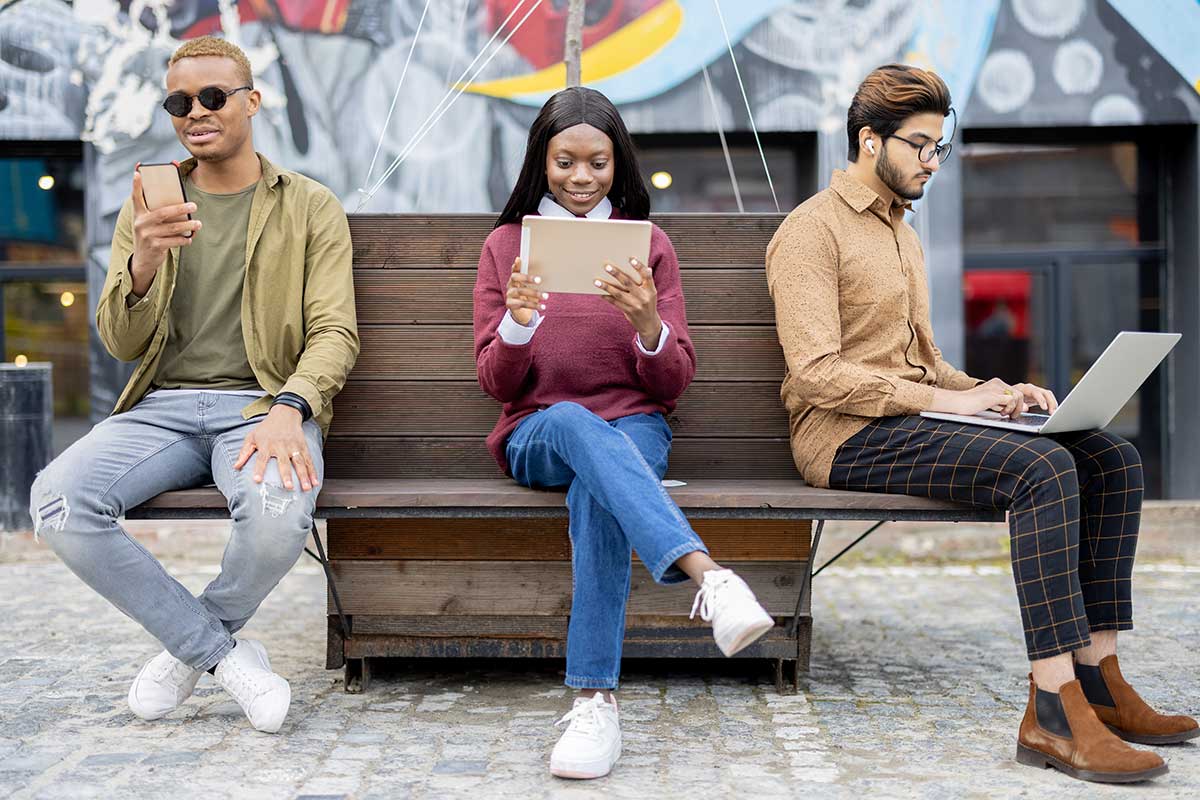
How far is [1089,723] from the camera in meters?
3.06

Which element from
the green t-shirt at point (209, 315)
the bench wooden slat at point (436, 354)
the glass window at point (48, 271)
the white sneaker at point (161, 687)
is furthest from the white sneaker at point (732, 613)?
the glass window at point (48, 271)

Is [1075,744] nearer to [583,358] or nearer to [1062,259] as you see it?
[583,358]

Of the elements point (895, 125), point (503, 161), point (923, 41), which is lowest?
point (895, 125)

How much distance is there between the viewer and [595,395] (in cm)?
372

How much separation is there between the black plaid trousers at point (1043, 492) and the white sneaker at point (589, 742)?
993 millimetres

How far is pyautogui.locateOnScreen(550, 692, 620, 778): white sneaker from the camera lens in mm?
3074

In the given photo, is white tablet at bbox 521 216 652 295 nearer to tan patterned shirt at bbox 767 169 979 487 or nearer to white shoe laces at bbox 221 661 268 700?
tan patterned shirt at bbox 767 169 979 487

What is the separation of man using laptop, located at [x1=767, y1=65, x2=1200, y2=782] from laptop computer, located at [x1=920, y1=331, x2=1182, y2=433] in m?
0.06

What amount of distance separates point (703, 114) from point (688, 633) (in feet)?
15.2

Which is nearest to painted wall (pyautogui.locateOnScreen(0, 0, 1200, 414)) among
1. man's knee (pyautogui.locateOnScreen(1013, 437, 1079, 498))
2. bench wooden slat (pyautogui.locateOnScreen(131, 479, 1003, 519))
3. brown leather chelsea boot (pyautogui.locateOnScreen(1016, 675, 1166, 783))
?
bench wooden slat (pyautogui.locateOnScreen(131, 479, 1003, 519))

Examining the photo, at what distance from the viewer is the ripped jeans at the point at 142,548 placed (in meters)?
3.40

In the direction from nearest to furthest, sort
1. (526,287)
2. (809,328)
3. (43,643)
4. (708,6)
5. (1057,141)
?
(526,287) → (809,328) → (43,643) → (708,6) → (1057,141)

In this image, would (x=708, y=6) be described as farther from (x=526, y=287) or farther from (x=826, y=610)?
(x=526, y=287)

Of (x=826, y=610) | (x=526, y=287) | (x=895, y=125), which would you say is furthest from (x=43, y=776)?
(x=826, y=610)
